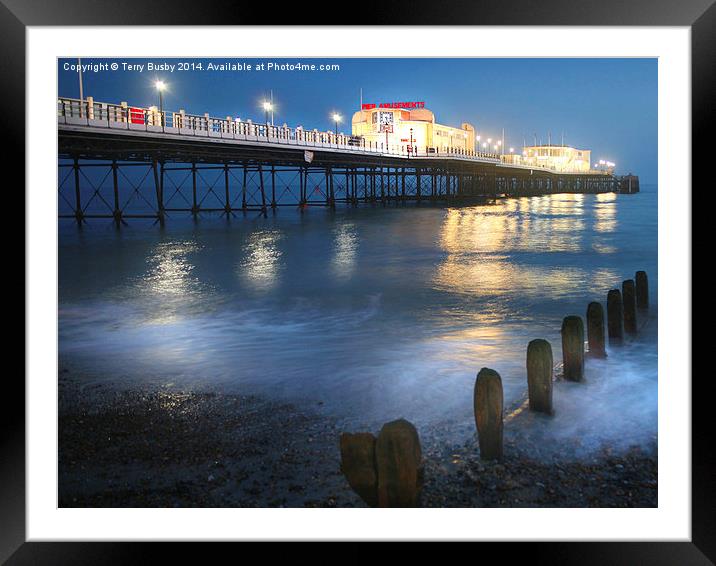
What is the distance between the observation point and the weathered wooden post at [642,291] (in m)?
8.92

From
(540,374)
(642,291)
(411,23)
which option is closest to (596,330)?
(540,374)

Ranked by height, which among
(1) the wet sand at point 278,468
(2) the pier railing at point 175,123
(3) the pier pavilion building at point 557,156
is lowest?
(1) the wet sand at point 278,468

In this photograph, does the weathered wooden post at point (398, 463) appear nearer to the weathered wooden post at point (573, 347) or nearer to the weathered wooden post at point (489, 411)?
the weathered wooden post at point (489, 411)

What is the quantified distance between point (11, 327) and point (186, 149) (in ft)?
59.6

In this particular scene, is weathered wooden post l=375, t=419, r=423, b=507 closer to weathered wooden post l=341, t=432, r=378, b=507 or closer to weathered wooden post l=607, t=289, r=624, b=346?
weathered wooden post l=341, t=432, r=378, b=507

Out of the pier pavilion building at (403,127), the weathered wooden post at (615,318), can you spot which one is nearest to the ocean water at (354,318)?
the weathered wooden post at (615,318)

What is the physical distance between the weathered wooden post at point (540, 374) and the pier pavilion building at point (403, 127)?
38.0 m

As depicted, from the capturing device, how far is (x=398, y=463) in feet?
13.1

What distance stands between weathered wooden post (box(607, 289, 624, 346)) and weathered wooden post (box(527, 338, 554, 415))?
7.80ft

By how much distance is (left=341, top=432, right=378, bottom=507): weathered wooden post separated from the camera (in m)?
4.01

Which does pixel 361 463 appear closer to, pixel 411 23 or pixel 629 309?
pixel 411 23

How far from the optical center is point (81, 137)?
1708 centimetres

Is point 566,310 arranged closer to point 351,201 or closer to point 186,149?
point 186,149

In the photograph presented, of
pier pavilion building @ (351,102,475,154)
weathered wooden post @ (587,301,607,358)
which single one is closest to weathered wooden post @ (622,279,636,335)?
weathered wooden post @ (587,301,607,358)
